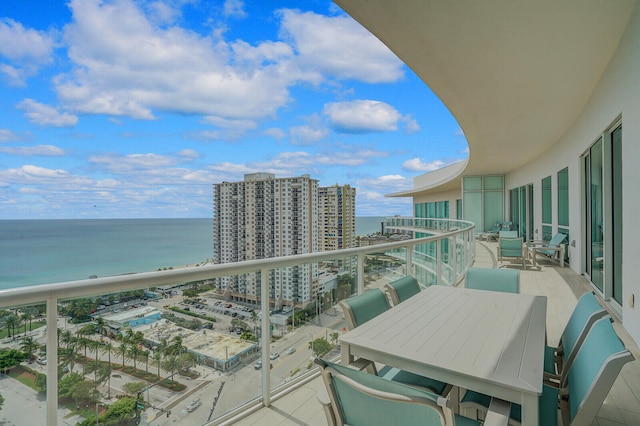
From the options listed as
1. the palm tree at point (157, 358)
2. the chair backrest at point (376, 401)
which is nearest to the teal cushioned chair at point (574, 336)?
the chair backrest at point (376, 401)

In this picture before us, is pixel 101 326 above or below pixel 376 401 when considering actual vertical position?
above

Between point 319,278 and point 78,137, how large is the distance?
59.0m

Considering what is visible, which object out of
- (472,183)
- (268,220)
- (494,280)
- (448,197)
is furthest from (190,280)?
(448,197)

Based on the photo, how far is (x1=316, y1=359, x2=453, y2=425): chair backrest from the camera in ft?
3.44

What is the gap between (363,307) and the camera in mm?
2223

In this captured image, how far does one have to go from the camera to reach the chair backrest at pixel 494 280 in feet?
11.0

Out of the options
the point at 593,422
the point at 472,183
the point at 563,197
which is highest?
the point at 472,183

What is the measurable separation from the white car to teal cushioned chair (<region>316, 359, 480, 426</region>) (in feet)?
3.37

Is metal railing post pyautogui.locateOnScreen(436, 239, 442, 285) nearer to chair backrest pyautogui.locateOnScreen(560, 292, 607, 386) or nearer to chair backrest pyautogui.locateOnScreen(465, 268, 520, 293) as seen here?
chair backrest pyautogui.locateOnScreen(465, 268, 520, 293)

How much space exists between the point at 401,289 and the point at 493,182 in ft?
54.6

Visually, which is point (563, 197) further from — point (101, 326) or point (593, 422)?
point (101, 326)

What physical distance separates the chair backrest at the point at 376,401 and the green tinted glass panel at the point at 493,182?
18.1m

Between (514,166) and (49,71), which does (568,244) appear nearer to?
(514,166)

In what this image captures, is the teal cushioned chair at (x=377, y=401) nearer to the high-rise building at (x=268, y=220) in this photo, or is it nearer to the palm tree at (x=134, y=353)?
the palm tree at (x=134, y=353)
